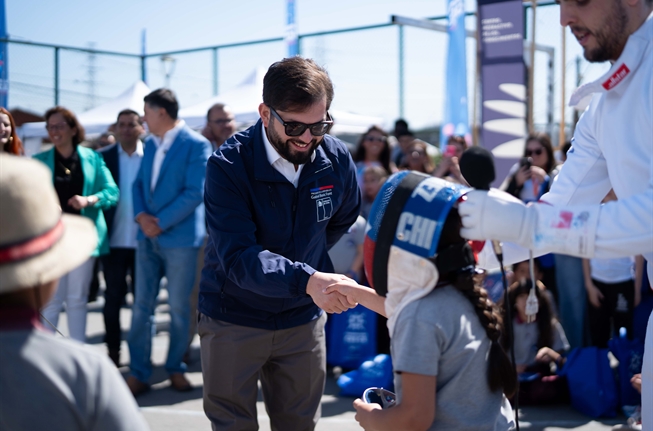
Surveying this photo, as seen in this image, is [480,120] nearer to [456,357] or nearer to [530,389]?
[530,389]

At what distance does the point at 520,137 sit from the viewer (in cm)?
807

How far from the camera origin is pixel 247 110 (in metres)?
9.91

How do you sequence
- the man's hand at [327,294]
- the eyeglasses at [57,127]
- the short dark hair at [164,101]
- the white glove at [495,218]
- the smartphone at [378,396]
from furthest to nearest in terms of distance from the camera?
the eyeglasses at [57,127]
the short dark hair at [164,101]
the man's hand at [327,294]
the smartphone at [378,396]
the white glove at [495,218]

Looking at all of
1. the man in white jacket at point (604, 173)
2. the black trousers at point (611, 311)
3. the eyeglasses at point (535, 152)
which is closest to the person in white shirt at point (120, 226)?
the eyeglasses at point (535, 152)

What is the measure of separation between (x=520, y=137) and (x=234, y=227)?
6.03 m

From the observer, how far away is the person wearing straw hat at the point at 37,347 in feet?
4.37

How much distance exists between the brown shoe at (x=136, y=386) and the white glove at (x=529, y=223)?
13.8 ft

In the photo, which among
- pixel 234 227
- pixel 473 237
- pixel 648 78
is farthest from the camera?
pixel 234 227

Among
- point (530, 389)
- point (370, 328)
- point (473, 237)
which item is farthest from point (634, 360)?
point (473, 237)

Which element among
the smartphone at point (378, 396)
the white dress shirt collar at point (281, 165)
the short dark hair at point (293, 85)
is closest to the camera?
the smartphone at point (378, 396)

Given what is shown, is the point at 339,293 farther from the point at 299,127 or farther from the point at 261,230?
the point at 299,127

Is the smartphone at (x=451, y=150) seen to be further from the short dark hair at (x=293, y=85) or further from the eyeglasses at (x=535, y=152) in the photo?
the short dark hair at (x=293, y=85)

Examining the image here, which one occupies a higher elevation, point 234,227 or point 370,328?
point 234,227

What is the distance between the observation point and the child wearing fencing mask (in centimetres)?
191
